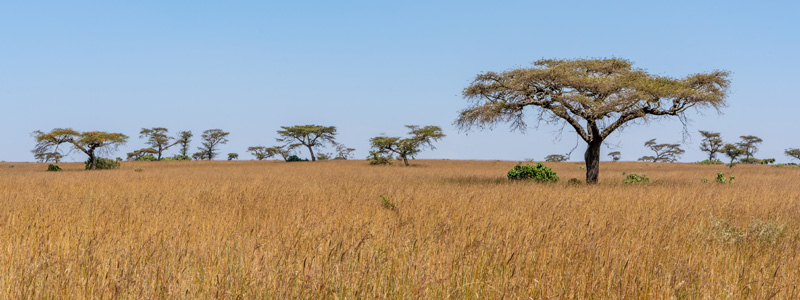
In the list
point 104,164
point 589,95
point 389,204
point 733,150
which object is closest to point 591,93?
point 589,95

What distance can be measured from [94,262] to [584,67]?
19673 mm

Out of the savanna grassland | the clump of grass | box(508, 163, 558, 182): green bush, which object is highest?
box(508, 163, 558, 182): green bush

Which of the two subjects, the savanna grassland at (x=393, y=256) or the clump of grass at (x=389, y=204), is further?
the clump of grass at (x=389, y=204)

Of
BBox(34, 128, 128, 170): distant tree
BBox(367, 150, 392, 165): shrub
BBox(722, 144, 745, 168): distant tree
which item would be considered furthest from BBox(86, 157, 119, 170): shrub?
BBox(722, 144, 745, 168): distant tree

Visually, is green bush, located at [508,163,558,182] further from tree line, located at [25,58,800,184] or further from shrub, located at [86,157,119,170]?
shrub, located at [86,157,119,170]

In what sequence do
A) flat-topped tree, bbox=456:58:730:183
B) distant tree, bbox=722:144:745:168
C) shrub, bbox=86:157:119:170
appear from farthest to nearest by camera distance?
distant tree, bbox=722:144:745:168 → shrub, bbox=86:157:119:170 → flat-topped tree, bbox=456:58:730:183

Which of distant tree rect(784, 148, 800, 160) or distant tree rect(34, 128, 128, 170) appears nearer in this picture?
distant tree rect(34, 128, 128, 170)

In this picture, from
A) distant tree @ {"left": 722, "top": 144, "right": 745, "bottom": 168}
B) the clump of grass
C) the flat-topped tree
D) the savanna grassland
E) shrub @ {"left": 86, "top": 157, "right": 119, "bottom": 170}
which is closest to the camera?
the savanna grassland

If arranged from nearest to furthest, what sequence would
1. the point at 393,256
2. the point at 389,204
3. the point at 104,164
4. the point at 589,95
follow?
1. the point at 393,256
2. the point at 389,204
3. the point at 589,95
4. the point at 104,164

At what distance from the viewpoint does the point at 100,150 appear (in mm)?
36125

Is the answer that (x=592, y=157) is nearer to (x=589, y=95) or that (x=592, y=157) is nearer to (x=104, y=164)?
(x=589, y=95)

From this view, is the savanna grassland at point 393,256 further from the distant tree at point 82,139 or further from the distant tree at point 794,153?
the distant tree at point 794,153

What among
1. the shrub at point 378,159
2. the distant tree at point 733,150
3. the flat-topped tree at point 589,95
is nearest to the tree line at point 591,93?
the flat-topped tree at point 589,95

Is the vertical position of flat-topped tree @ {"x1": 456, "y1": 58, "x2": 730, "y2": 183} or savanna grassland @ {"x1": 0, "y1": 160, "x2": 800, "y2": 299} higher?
flat-topped tree @ {"x1": 456, "y1": 58, "x2": 730, "y2": 183}
